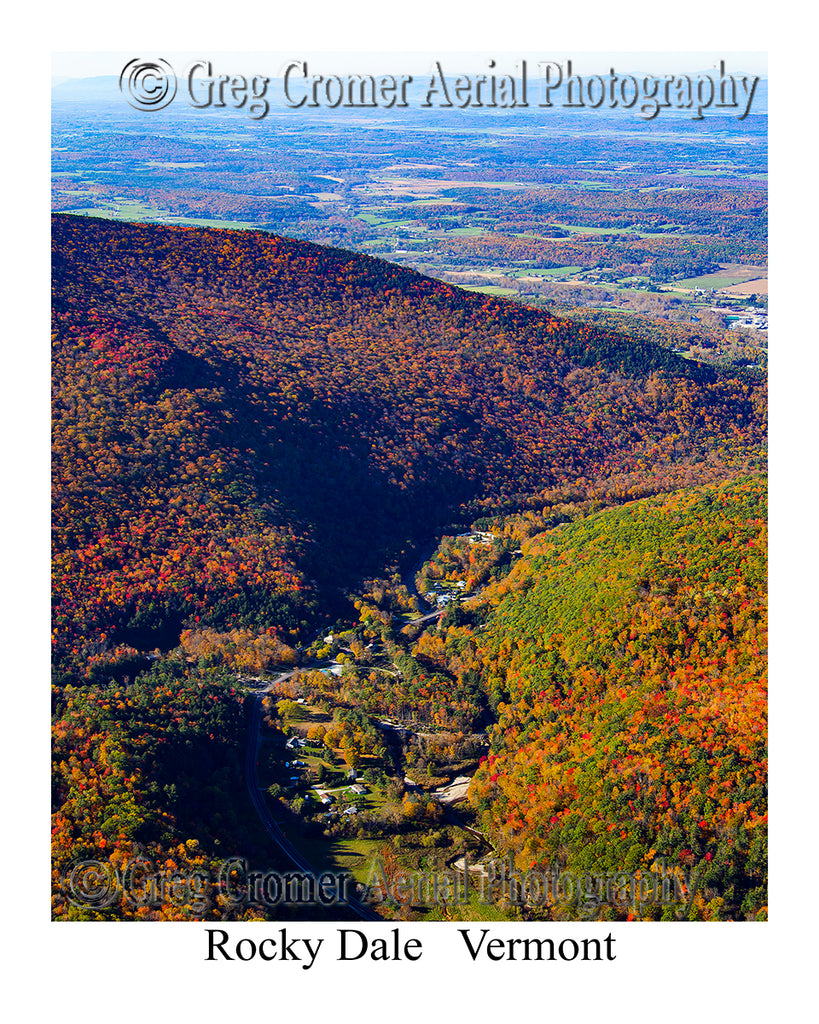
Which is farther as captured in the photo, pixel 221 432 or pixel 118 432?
pixel 221 432

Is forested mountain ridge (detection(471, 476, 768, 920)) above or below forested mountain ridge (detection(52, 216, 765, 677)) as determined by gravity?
below

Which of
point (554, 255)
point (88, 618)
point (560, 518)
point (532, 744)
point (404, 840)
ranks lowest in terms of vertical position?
point (404, 840)

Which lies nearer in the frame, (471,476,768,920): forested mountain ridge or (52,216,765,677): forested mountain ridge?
(471,476,768,920): forested mountain ridge

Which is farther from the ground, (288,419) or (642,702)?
(288,419)

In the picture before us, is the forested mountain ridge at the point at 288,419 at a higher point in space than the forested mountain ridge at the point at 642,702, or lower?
higher

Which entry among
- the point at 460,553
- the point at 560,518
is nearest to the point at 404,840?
the point at 460,553

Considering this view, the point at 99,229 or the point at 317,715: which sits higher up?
the point at 99,229

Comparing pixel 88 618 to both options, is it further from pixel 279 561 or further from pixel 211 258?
pixel 211 258

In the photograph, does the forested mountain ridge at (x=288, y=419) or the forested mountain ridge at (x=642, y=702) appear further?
the forested mountain ridge at (x=288, y=419)
